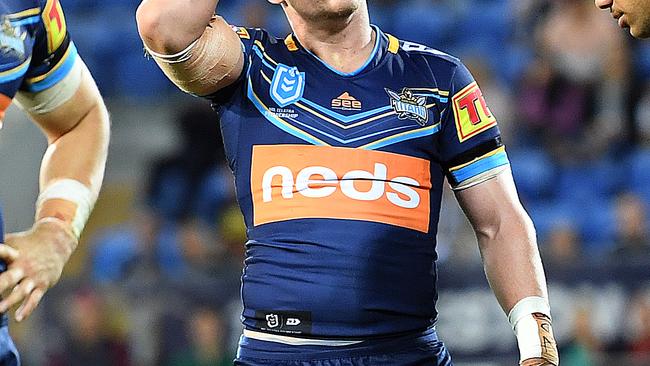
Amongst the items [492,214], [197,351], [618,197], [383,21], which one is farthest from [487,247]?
[383,21]

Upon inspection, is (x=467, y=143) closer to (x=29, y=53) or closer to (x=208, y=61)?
(x=208, y=61)

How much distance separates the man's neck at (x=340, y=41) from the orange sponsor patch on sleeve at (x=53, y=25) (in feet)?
1.93

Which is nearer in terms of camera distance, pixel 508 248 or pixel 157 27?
pixel 157 27

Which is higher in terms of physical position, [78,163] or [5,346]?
[78,163]

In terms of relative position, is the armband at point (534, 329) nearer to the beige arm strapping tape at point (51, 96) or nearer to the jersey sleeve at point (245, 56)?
the jersey sleeve at point (245, 56)

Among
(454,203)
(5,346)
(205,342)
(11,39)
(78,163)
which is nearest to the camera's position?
(5,346)

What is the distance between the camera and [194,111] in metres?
8.30

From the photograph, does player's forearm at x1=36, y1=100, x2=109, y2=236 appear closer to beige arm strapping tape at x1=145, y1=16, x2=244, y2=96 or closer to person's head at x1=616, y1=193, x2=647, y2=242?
beige arm strapping tape at x1=145, y1=16, x2=244, y2=96

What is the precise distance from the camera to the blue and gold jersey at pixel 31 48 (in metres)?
2.62

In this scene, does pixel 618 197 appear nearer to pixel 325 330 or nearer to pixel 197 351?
pixel 197 351

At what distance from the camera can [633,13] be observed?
9.26 feet

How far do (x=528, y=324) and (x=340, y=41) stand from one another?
2.76 ft

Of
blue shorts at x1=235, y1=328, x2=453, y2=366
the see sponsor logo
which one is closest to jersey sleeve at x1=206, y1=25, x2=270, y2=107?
the see sponsor logo

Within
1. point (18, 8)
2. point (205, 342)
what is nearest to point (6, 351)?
point (18, 8)
